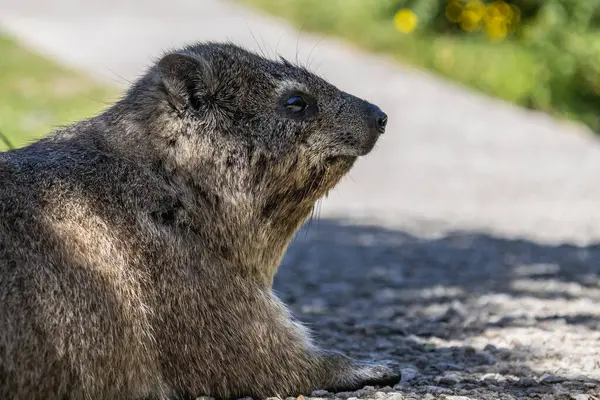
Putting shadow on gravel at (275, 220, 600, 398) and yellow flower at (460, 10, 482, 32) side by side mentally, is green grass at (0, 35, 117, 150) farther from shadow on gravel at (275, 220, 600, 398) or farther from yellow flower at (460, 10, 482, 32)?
yellow flower at (460, 10, 482, 32)

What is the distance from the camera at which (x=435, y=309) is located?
25.3 feet

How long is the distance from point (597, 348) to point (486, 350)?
24.8 inches

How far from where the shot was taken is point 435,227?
12.3m

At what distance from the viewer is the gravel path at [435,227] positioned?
604cm

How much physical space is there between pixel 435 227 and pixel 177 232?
792 cm

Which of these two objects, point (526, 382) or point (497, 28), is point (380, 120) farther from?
point (497, 28)

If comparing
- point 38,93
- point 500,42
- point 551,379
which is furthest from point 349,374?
point 500,42

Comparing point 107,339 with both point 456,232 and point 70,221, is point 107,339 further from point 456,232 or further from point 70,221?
point 456,232

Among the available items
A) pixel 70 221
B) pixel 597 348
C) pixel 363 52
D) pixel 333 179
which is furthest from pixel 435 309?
pixel 363 52

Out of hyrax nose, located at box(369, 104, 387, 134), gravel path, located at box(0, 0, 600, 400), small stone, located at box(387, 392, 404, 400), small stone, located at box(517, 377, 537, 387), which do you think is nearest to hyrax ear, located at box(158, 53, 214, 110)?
gravel path, located at box(0, 0, 600, 400)

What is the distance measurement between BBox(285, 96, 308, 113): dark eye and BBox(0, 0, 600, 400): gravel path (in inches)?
22.4

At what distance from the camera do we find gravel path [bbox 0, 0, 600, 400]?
6043mm

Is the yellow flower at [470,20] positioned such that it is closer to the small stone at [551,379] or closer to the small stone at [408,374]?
the small stone at [408,374]

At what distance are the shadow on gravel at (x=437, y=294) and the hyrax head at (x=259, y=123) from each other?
1.22m
